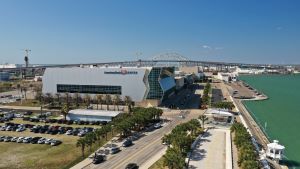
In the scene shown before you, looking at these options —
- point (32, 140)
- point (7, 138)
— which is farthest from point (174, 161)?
point (7, 138)

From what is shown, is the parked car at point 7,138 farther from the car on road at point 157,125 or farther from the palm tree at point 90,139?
the car on road at point 157,125

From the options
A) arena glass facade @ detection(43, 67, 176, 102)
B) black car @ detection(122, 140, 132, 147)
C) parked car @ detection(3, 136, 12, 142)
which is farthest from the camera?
arena glass facade @ detection(43, 67, 176, 102)

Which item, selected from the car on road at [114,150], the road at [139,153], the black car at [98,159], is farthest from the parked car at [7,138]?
the road at [139,153]

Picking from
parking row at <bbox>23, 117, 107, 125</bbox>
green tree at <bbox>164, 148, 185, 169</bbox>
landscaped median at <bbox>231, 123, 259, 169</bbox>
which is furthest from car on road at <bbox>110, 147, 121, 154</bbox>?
parking row at <bbox>23, 117, 107, 125</bbox>

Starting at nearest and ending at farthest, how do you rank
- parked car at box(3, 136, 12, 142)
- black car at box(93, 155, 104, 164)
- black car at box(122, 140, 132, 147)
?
black car at box(93, 155, 104, 164)
black car at box(122, 140, 132, 147)
parked car at box(3, 136, 12, 142)

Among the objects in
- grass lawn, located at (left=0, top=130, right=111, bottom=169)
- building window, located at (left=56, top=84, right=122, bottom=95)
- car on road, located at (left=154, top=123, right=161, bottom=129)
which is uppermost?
building window, located at (left=56, top=84, right=122, bottom=95)

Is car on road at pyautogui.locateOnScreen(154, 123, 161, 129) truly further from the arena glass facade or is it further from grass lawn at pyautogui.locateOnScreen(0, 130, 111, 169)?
the arena glass facade

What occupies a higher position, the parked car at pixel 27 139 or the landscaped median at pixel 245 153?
the landscaped median at pixel 245 153

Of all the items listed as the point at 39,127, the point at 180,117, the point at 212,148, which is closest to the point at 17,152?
the point at 39,127

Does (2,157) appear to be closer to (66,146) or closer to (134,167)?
(66,146)
